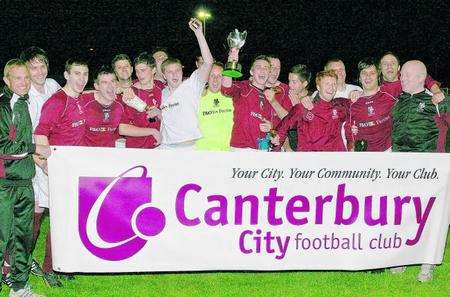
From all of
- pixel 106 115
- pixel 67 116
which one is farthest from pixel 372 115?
pixel 67 116

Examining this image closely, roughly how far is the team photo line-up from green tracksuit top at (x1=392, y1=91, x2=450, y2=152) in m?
0.01

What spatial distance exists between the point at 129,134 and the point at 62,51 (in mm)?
56264

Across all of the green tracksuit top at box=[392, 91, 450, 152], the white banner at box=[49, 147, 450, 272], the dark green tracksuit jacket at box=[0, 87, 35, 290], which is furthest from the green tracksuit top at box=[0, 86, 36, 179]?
the green tracksuit top at box=[392, 91, 450, 152]

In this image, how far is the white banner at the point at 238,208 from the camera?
496cm

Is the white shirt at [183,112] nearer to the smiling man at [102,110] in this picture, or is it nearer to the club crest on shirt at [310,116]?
the smiling man at [102,110]

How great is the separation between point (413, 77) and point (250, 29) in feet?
209

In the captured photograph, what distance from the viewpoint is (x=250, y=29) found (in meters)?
68.0

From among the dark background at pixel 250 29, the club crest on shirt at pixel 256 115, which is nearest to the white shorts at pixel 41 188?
the club crest on shirt at pixel 256 115

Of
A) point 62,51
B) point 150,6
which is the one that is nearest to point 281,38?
point 150,6

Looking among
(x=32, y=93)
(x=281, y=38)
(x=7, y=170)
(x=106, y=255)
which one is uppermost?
(x=281, y=38)

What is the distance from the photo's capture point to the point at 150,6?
224ft

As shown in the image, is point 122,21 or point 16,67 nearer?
Answer: point 16,67

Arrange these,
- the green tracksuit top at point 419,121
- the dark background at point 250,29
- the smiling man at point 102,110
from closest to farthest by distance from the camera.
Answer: the smiling man at point 102,110, the green tracksuit top at point 419,121, the dark background at point 250,29

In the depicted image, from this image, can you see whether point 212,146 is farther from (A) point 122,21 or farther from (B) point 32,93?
(A) point 122,21
